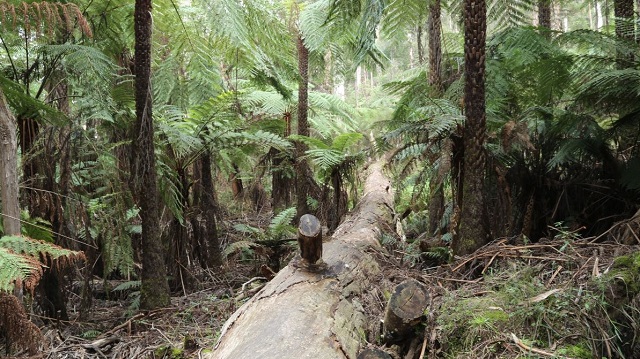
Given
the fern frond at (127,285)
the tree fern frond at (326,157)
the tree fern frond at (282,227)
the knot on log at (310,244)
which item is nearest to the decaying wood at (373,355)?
the knot on log at (310,244)

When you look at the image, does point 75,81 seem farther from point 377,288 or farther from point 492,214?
point 492,214

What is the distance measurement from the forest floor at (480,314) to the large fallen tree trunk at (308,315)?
182 mm

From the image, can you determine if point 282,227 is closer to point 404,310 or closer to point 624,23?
point 404,310

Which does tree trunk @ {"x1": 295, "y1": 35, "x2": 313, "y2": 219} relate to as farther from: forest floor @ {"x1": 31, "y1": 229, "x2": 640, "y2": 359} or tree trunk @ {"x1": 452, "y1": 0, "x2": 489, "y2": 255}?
tree trunk @ {"x1": 452, "y1": 0, "x2": 489, "y2": 255}

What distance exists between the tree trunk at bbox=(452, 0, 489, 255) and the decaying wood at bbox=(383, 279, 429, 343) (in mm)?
1367

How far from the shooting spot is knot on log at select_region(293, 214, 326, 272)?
306 cm

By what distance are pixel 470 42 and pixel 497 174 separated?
1118 millimetres

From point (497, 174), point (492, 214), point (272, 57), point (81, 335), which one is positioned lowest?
point (81, 335)

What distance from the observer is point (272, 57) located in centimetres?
573

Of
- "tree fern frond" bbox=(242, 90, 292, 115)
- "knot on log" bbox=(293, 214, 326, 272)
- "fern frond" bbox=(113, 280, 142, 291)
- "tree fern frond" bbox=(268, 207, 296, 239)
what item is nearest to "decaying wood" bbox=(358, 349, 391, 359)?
"knot on log" bbox=(293, 214, 326, 272)

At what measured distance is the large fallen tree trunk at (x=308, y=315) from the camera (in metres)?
2.29

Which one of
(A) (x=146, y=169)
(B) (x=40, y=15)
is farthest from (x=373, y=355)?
(B) (x=40, y=15)

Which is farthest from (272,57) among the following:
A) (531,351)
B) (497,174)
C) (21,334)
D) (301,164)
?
(531,351)

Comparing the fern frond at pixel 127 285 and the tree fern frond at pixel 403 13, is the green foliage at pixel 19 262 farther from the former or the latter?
the tree fern frond at pixel 403 13
